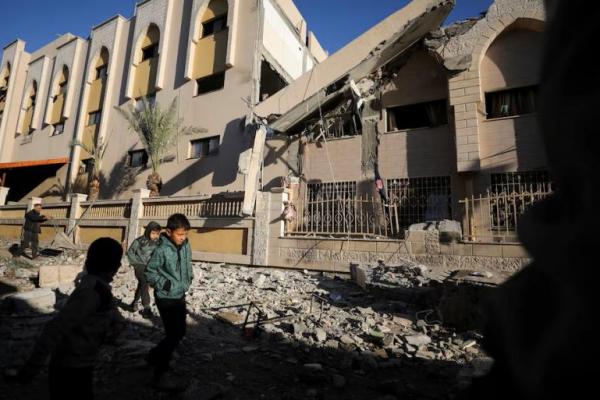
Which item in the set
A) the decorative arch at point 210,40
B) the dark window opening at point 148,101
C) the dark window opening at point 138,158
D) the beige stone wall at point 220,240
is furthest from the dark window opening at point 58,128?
the beige stone wall at point 220,240

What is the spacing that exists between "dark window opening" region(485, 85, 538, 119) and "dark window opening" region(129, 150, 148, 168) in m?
14.8

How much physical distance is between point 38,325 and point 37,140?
909 inches

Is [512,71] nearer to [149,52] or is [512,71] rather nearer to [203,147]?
[203,147]

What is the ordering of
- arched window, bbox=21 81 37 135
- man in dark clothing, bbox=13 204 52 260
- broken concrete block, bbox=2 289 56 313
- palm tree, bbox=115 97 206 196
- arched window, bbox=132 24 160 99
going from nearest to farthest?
broken concrete block, bbox=2 289 56 313 → man in dark clothing, bbox=13 204 52 260 → palm tree, bbox=115 97 206 196 → arched window, bbox=132 24 160 99 → arched window, bbox=21 81 37 135

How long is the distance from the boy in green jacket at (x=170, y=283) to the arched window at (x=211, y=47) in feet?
41.1

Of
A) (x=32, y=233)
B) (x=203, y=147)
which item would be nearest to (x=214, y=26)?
(x=203, y=147)

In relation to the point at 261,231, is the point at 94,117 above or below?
above

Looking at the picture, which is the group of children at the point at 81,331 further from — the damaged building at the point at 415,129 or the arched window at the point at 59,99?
the arched window at the point at 59,99

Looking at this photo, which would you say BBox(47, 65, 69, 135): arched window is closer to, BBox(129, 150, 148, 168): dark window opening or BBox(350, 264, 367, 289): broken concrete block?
BBox(129, 150, 148, 168): dark window opening

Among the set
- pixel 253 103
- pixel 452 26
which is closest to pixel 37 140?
pixel 253 103

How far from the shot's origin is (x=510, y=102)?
9523 millimetres

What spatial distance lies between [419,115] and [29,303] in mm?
11364

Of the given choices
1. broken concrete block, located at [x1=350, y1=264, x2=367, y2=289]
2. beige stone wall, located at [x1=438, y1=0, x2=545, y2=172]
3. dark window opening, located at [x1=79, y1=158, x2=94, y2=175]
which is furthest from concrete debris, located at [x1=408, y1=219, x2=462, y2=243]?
dark window opening, located at [x1=79, y1=158, x2=94, y2=175]

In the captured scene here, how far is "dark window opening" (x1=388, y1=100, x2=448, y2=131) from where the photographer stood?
34.1ft
